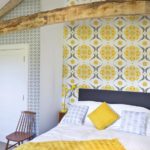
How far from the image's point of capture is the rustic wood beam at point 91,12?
2.36m

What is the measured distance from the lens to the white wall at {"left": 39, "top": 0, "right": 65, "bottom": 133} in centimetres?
412

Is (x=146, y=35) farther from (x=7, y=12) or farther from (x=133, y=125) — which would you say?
(x=7, y=12)

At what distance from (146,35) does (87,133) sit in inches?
83.0

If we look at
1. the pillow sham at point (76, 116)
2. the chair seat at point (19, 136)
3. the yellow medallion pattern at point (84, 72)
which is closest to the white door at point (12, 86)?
the chair seat at point (19, 136)

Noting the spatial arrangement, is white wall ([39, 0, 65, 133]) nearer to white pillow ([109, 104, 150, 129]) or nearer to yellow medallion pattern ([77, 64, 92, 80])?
yellow medallion pattern ([77, 64, 92, 80])

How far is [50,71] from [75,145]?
6.57 ft

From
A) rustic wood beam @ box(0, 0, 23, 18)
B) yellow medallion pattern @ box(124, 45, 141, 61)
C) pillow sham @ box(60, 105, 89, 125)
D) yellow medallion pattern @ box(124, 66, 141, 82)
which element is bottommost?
pillow sham @ box(60, 105, 89, 125)

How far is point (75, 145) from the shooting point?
8.71 ft

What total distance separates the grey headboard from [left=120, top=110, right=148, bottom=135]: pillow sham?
46 cm

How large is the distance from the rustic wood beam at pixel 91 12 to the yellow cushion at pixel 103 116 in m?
1.78

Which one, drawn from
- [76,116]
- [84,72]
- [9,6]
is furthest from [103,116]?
[9,6]

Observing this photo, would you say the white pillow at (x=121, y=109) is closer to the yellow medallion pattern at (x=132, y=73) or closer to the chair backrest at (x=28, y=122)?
the yellow medallion pattern at (x=132, y=73)

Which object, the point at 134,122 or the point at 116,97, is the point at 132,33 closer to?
the point at 116,97

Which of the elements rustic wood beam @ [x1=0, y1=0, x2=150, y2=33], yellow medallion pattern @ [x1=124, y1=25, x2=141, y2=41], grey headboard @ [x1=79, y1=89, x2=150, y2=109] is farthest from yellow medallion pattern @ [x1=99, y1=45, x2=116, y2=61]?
rustic wood beam @ [x1=0, y1=0, x2=150, y2=33]
